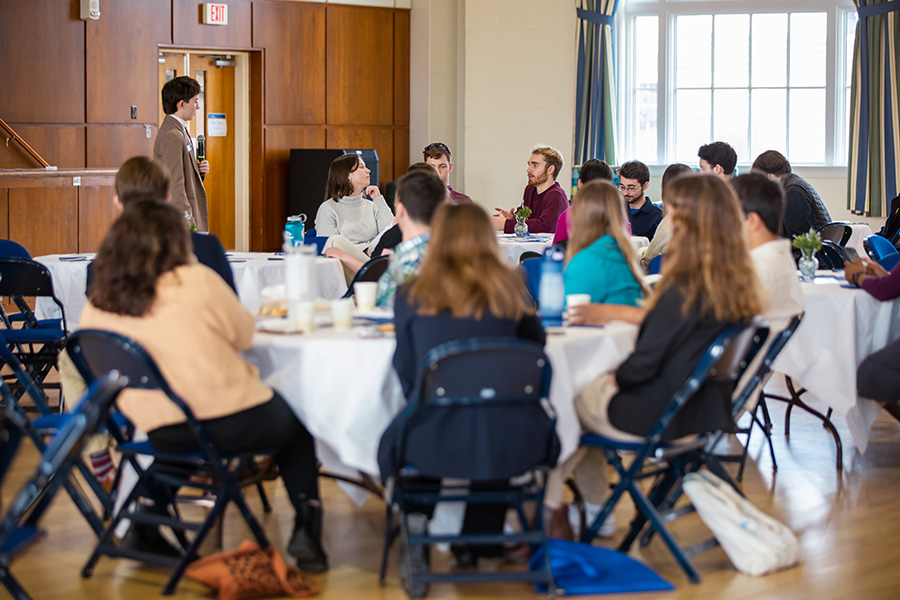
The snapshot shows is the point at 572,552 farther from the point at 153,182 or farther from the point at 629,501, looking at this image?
the point at 153,182

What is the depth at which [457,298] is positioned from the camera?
9.64ft

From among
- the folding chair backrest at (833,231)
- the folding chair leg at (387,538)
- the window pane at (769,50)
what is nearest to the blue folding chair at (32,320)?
the folding chair leg at (387,538)

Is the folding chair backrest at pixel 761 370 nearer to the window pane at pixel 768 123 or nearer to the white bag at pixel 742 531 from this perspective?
the white bag at pixel 742 531

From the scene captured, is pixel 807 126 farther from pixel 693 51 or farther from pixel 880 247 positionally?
pixel 880 247

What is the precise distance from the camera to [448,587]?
3225 millimetres

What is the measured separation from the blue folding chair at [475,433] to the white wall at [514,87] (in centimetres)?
753

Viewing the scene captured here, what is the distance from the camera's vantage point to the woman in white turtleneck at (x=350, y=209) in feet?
22.1

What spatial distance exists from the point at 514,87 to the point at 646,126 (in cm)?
147

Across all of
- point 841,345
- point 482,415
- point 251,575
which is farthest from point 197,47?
point 482,415

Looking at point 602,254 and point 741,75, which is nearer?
point 602,254

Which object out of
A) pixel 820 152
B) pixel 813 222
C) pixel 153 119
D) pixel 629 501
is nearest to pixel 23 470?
pixel 629 501

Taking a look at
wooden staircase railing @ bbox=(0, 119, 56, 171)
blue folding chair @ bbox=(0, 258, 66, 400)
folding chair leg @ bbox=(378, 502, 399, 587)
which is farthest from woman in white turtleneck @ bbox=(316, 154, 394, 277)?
wooden staircase railing @ bbox=(0, 119, 56, 171)

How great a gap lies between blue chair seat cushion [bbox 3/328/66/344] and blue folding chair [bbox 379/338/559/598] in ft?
8.90

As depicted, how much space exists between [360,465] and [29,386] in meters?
1.47
